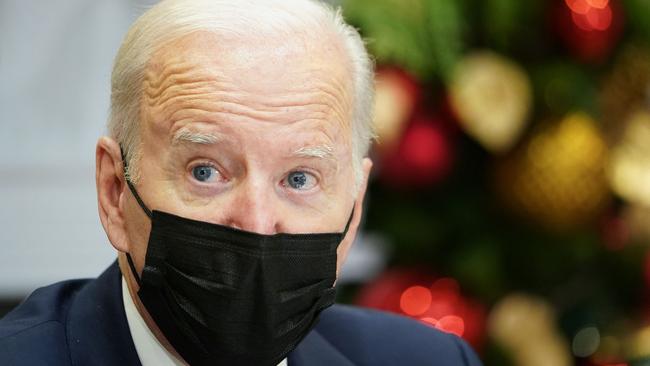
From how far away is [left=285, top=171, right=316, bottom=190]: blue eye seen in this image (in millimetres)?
2076

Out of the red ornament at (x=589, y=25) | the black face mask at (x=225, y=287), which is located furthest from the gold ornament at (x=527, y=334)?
A: the black face mask at (x=225, y=287)

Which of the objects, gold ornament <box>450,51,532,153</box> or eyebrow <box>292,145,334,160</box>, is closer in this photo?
eyebrow <box>292,145,334,160</box>

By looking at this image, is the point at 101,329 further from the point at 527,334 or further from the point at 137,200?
the point at 527,334

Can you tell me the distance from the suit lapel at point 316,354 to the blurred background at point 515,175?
0.74m

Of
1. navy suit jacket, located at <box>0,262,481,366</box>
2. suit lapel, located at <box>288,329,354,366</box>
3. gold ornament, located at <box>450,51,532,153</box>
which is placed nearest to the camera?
navy suit jacket, located at <box>0,262,481,366</box>

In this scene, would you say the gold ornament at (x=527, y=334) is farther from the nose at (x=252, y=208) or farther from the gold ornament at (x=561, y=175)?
the nose at (x=252, y=208)

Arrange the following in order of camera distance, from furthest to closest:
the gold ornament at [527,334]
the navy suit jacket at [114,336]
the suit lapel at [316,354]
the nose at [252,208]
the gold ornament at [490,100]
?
the gold ornament at [527,334], the gold ornament at [490,100], the suit lapel at [316,354], the navy suit jacket at [114,336], the nose at [252,208]

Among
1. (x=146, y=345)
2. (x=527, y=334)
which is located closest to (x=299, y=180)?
(x=146, y=345)

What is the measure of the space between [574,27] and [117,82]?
4.77ft

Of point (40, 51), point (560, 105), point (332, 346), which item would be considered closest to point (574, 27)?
point (560, 105)

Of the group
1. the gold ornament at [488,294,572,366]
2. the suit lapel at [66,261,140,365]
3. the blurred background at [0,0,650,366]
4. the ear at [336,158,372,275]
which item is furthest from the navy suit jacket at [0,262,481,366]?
the gold ornament at [488,294,572,366]

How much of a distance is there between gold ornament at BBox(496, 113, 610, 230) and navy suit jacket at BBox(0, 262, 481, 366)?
2.38 ft

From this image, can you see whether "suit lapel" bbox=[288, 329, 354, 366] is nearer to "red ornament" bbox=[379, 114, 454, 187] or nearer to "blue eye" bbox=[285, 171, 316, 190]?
"blue eye" bbox=[285, 171, 316, 190]

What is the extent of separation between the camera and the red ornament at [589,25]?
3197 mm
